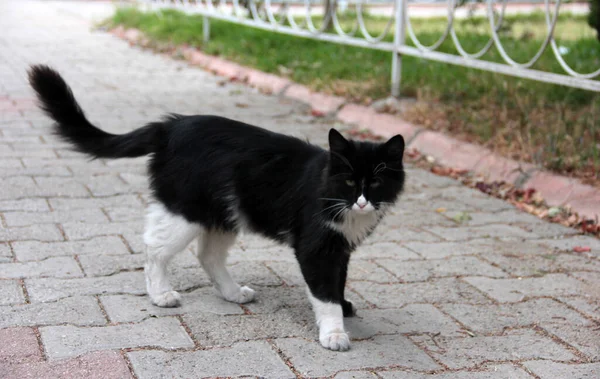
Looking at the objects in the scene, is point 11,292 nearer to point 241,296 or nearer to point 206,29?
point 241,296

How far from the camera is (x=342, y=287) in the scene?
3346mm

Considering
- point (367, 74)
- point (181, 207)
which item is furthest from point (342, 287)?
point (367, 74)

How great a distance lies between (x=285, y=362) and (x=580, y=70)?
17.0ft

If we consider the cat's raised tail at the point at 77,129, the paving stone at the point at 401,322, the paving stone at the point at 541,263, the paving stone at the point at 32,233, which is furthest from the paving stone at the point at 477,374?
the paving stone at the point at 32,233

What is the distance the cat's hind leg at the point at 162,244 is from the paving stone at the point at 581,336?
162 cm

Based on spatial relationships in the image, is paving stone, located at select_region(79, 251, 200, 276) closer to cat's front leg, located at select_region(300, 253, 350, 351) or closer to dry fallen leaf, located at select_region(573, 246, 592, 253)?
cat's front leg, located at select_region(300, 253, 350, 351)

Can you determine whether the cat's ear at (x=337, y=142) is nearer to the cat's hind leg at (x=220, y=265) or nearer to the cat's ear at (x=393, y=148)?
the cat's ear at (x=393, y=148)

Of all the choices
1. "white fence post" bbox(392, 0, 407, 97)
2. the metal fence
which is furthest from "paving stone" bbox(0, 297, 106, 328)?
"white fence post" bbox(392, 0, 407, 97)

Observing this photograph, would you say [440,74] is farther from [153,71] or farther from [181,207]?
[181,207]

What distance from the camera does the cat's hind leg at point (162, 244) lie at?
10.9 feet

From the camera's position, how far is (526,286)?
12.8 ft

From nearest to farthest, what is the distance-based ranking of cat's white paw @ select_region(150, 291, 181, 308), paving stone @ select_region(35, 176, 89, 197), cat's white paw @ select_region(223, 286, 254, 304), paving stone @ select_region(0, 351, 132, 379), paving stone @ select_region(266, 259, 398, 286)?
paving stone @ select_region(0, 351, 132, 379) → cat's white paw @ select_region(150, 291, 181, 308) → cat's white paw @ select_region(223, 286, 254, 304) → paving stone @ select_region(266, 259, 398, 286) → paving stone @ select_region(35, 176, 89, 197)

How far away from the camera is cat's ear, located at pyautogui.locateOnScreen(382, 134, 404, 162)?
3055 millimetres

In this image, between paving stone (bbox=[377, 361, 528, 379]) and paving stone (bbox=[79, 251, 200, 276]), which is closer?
paving stone (bbox=[377, 361, 528, 379])
